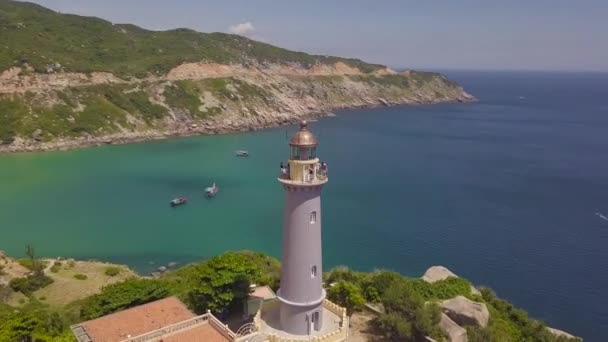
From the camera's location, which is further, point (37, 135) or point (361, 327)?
point (37, 135)

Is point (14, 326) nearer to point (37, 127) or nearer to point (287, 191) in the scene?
point (287, 191)

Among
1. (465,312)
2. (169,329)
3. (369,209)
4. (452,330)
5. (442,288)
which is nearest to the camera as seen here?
(169,329)

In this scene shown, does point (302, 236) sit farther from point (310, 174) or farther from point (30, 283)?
point (30, 283)

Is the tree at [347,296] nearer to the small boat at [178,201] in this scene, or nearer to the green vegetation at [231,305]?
the green vegetation at [231,305]

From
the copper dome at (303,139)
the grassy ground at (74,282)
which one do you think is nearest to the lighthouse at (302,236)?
the copper dome at (303,139)

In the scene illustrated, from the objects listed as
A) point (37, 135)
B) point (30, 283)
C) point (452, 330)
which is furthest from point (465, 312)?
point (37, 135)
